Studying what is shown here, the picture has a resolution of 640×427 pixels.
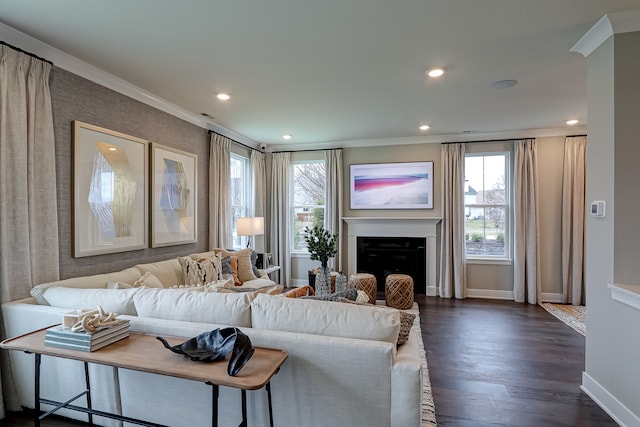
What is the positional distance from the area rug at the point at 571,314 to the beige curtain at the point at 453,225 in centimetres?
121

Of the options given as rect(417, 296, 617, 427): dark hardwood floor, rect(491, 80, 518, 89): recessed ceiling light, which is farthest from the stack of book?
rect(491, 80, 518, 89): recessed ceiling light

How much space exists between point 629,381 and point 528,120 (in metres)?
3.56

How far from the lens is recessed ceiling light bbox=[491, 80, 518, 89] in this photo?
10.4 ft

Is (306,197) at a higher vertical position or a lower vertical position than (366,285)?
higher

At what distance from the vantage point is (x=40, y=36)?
7.75ft

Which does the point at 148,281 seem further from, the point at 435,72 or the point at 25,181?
the point at 435,72

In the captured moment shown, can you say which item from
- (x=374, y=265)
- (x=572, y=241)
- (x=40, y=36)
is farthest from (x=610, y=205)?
(x=40, y=36)

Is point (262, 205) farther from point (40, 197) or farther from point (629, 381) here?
point (629, 381)

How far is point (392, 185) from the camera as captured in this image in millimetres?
5637

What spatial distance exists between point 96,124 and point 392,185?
171 inches

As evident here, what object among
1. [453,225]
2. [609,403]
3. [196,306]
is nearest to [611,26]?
[609,403]

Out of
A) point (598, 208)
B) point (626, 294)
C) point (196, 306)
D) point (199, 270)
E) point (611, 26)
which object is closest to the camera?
point (196, 306)

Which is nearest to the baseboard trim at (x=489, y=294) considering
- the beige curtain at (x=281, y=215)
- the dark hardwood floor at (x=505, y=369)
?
the dark hardwood floor at (x=505, y=369)

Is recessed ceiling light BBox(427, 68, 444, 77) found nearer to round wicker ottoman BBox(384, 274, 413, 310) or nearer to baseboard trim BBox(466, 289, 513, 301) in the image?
round wicker ottoman BBox(384, 274, 413, 310)
